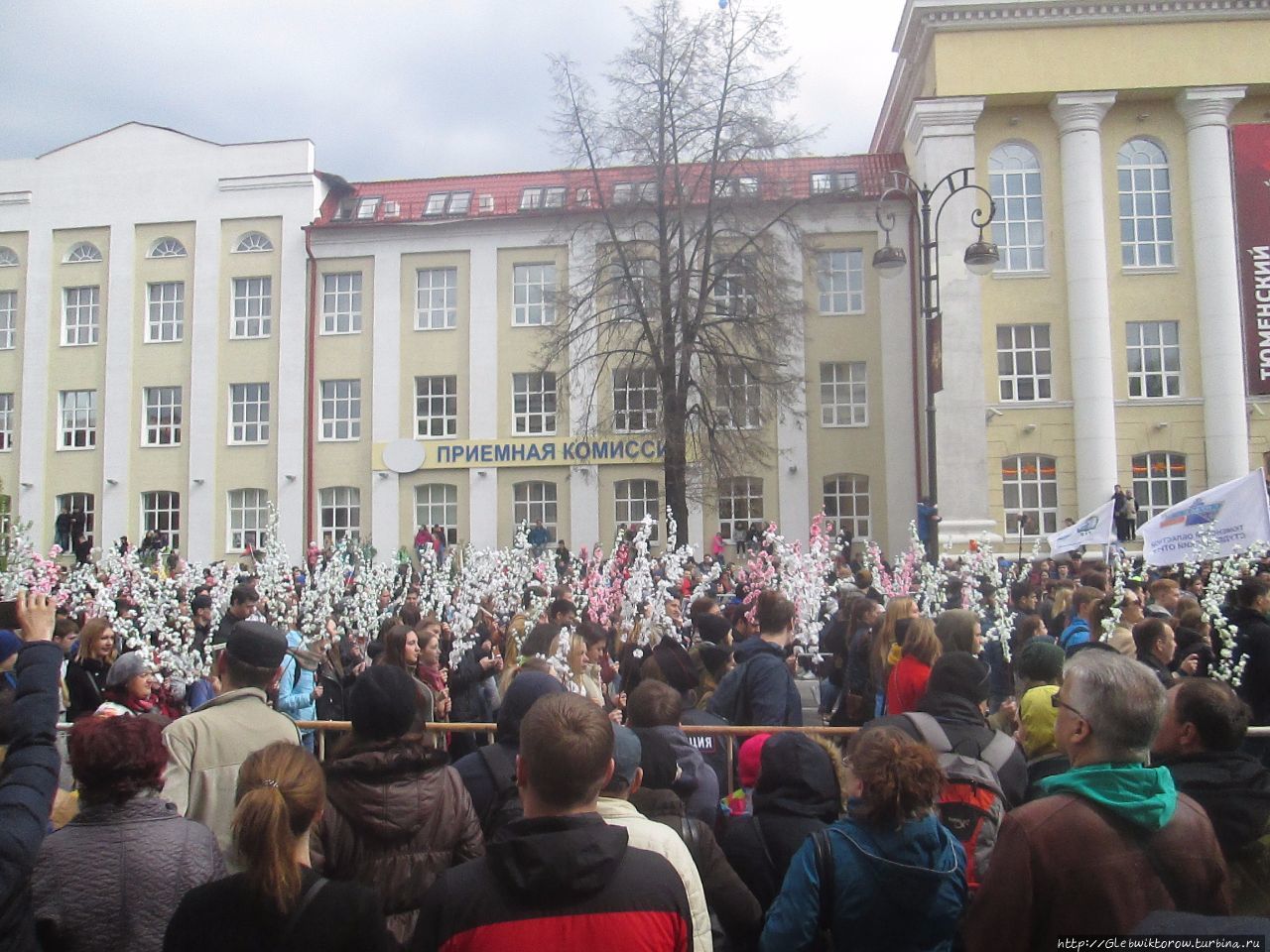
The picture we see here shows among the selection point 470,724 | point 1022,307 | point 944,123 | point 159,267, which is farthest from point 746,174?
point 470,724

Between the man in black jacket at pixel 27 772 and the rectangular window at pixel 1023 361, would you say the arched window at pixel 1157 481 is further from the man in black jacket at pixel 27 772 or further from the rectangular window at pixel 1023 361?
the man in black jacket at pixel 27 772

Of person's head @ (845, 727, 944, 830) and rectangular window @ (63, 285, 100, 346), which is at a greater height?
rectangular window @ (63, 285, 100, 346)

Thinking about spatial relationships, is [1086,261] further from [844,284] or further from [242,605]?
[242,605]

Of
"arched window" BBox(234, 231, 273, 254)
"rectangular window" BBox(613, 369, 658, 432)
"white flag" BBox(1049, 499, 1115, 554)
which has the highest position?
"arched window" BBox(234, 231, 273, 254)

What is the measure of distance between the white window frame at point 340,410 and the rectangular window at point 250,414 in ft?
5.84

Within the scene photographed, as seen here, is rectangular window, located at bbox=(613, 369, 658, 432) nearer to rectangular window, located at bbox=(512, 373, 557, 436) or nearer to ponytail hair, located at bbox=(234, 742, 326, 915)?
rectangular window, located at bbox=(512, 373, 557, 436)

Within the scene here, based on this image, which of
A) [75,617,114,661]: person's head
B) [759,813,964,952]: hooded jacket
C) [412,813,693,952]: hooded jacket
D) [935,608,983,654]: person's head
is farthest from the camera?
[75,617,114,661]: person's head

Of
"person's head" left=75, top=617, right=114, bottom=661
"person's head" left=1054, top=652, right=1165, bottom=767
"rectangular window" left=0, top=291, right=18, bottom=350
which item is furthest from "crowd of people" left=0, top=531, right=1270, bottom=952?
"rectangular window" left=0, top=291, right=18, bottom=350

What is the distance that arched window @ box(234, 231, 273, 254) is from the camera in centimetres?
3369

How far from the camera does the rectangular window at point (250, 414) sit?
33281 millimetres

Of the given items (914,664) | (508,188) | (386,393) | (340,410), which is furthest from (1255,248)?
(914,664)

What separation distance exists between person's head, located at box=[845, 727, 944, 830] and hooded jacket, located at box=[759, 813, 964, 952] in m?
0.04

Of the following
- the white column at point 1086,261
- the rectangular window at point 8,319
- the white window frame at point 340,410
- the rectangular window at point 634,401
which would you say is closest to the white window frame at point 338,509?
the white window frame at point 340,410

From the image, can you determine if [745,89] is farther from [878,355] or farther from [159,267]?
[159,267]
